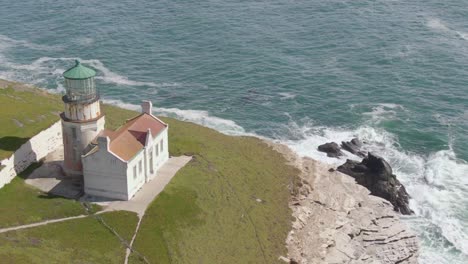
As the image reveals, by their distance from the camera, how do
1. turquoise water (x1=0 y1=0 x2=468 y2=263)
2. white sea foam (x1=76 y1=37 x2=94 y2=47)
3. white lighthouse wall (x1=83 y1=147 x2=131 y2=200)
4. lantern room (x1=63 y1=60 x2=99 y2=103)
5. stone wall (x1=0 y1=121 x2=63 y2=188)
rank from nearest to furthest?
lantern room (x1=63 y1=60 x2=99 y2=103) < white lighthouse wall (x1=83 y1=147 x2=131 y2=200) < stone wall (x1=0 y1=121 x2=63 y2=188) < turquoise water (x1=0 y1=0 x2=468 y2=263) < white sea foam (x1=76 y1=37 x2=94 y2=47)

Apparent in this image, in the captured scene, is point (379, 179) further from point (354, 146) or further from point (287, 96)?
point (287, 96)

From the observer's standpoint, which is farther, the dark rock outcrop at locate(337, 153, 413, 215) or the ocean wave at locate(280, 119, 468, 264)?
the dark rock outcrop at locate(337, 153, 413, 215)

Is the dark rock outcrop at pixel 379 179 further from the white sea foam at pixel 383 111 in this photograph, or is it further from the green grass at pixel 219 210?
the white sea foam at pixel 383 111

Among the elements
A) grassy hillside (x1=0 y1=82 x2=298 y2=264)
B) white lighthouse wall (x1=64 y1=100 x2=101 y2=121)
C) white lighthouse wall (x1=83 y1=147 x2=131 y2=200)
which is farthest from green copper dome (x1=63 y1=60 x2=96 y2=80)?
grassy hillside (x1=0 y1=82 x2=298 y2=264)

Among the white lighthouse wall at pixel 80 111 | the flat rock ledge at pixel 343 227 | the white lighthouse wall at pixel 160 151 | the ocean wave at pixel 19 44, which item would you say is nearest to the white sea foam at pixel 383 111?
the flat rock ledge at pixel 343 227

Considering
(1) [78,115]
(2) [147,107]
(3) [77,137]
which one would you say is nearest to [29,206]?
(3) [77,137]

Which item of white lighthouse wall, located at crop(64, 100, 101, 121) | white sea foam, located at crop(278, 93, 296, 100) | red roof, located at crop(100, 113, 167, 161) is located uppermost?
white lighthouse wall, located at crop(64, 100, 101, 121)

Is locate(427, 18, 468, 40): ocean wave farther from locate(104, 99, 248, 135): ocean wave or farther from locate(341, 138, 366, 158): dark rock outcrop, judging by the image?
locate(104, 99, 248, 135): ocean wave

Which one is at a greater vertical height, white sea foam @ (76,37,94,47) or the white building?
the white building
